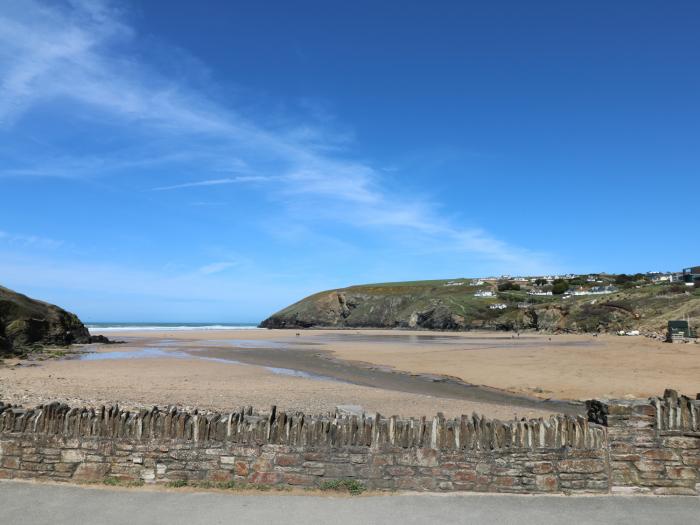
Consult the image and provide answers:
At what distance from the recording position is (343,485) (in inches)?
245

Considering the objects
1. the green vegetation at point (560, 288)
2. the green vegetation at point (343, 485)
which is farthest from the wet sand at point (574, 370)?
the green vegetation at point (560, 288)

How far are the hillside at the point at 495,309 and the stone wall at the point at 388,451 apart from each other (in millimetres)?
56732

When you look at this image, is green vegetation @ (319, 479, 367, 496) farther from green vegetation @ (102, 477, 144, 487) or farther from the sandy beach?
Result: the sandy beach

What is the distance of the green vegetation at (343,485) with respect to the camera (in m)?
6.20

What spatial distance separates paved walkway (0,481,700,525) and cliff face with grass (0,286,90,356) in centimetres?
3183

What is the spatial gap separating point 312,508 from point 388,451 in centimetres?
117

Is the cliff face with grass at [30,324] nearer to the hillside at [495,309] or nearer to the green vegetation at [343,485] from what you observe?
the green vegetation at [343,485]

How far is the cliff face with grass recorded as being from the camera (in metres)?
37.0

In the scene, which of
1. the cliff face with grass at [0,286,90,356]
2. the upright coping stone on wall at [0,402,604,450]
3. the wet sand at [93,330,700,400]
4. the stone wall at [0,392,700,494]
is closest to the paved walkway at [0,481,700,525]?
the stone wall at [0,392,700,494]

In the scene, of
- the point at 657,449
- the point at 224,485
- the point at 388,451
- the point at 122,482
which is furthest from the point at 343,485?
the point at 657,449

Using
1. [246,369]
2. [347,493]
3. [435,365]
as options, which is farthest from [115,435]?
[435,365]

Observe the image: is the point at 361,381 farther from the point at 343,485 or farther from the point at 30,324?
the point at 30,324

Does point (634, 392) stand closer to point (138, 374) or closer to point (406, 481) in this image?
point (406, 481)

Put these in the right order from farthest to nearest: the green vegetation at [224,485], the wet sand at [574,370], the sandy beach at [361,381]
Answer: the wet sand at [574,370], the sandy beach at [361,381], the green vegetation at [224,485]
